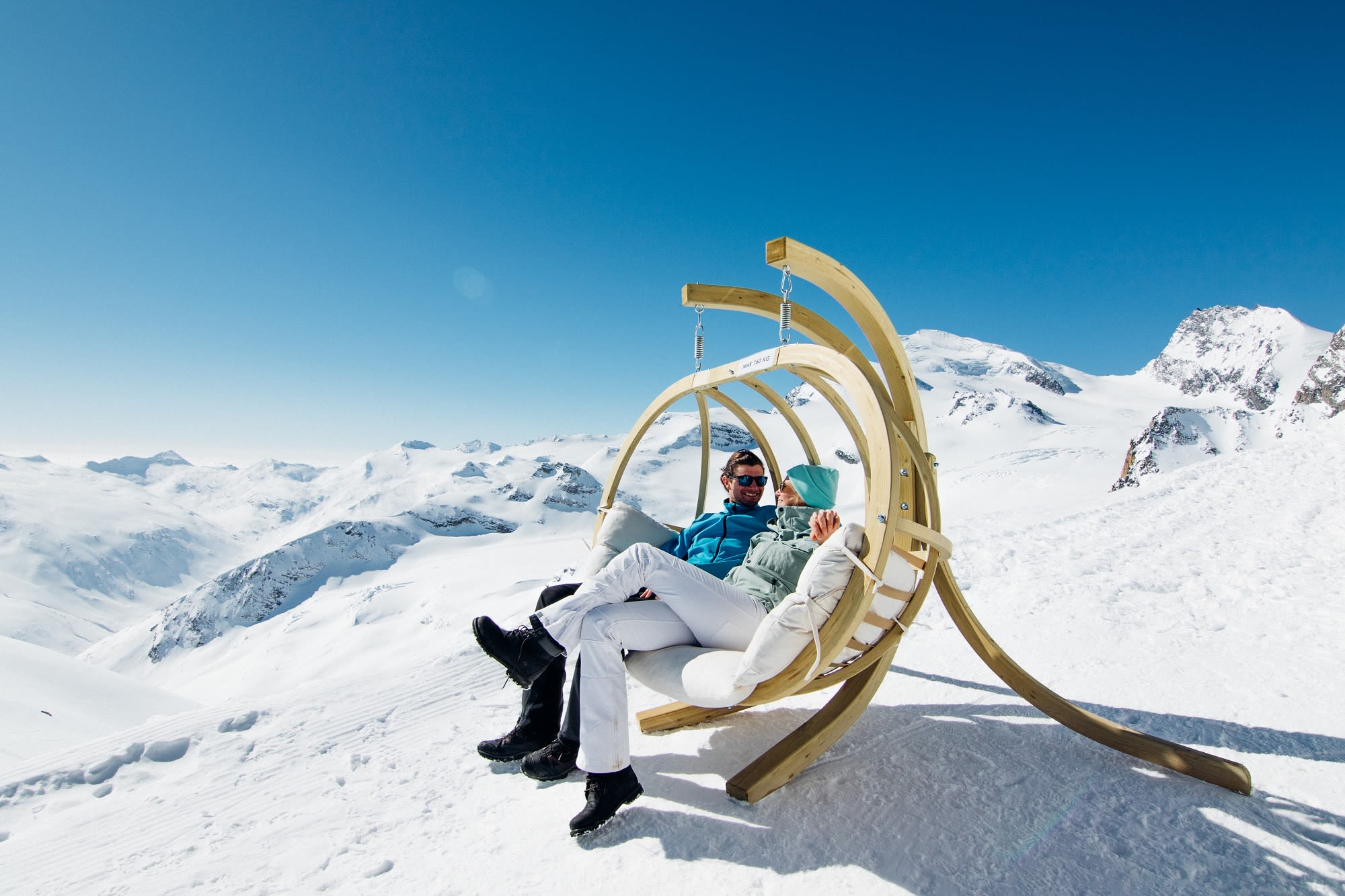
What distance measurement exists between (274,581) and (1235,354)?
776 feet

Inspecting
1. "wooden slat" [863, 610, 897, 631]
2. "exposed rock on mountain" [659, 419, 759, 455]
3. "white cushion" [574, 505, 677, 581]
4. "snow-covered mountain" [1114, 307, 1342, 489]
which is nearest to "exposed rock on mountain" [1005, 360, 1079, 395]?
"snow-covered mountain" [1114, 307, 1342, 489]

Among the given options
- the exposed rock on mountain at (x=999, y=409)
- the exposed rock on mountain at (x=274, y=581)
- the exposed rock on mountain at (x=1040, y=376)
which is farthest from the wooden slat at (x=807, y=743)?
the exposed rock on mountain at (x=1040, y=376)

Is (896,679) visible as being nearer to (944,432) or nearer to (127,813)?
(127,813)

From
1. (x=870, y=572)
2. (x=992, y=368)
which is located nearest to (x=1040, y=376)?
(x=992, y=368)

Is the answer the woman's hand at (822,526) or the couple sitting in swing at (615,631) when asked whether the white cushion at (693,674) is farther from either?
the woman's hand at (822,526)

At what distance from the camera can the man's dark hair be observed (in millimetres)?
4223

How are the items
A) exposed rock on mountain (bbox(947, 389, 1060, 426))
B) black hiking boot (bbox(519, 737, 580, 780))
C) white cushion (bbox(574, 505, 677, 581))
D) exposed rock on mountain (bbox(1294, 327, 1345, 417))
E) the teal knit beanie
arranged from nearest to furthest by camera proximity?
black hiking boot (bbox(519, 737, 580, 780)), the teal knit beanie, white cushion (bbox(574, 505, 677, 581)), exposed rock on mountain (bbox(1294, 327, 1345, 417)), exposed rock on mountain (bbox(947, 389, 1060, 426))

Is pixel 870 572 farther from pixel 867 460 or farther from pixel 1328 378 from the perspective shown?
pixel 1328 378

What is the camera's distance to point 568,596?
321cm

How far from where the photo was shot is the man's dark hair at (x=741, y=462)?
4223mm

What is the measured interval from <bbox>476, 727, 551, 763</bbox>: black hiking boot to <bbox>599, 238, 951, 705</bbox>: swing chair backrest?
4.16 ft

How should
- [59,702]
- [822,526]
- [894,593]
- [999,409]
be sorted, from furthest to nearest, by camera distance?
1. [999,409]
2. [59,702]
3. [822,526]
4. [894,593]

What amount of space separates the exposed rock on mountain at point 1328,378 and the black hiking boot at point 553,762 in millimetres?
92859

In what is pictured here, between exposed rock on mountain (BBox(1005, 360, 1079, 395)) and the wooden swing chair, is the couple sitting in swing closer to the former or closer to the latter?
the wooden swing chair
